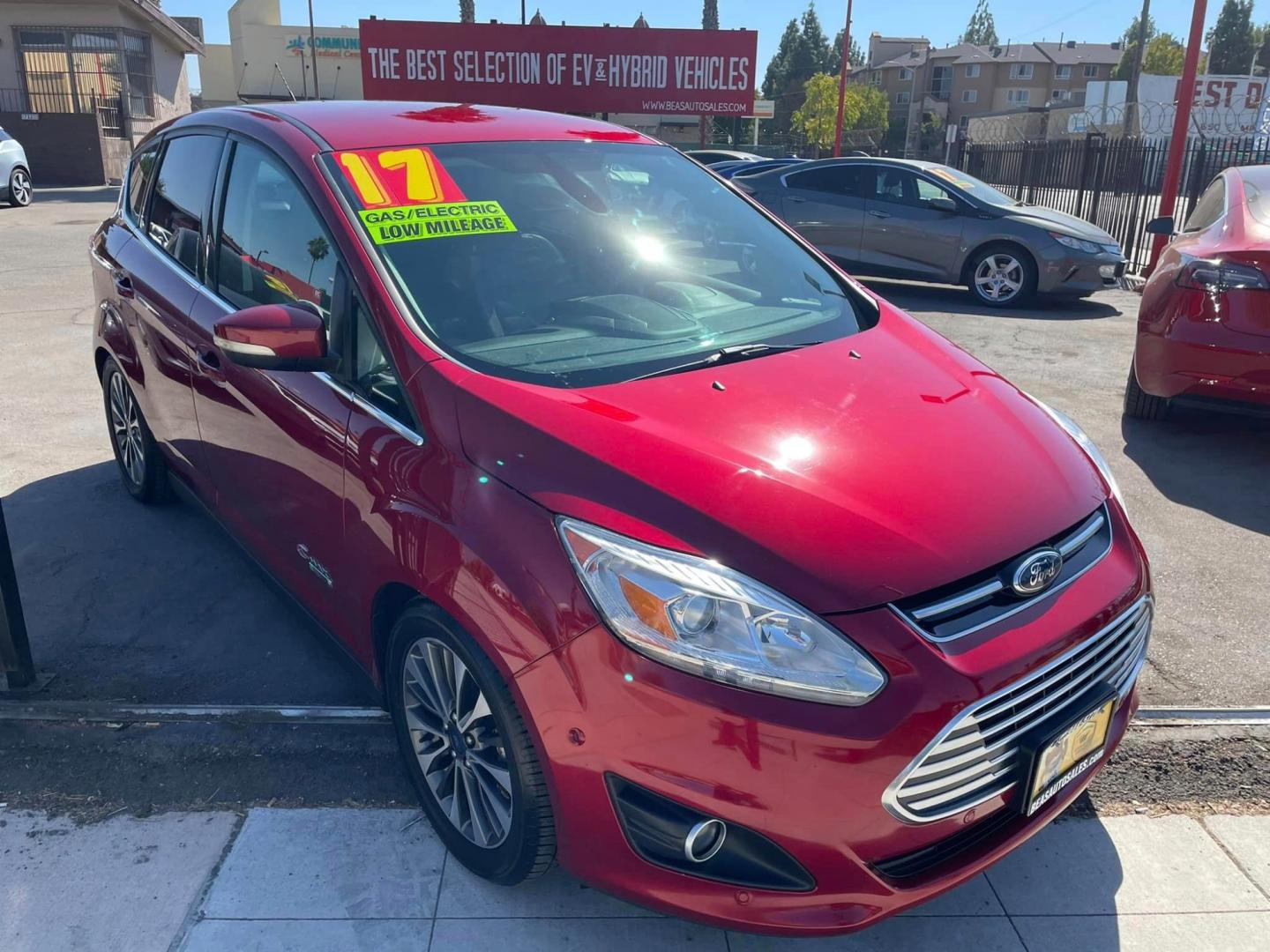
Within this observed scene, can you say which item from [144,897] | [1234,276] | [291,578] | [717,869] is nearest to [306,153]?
[291,578]

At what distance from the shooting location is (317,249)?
9.45ft

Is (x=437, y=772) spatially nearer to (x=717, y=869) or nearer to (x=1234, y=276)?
(x=717, y=869)

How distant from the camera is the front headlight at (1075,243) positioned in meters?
9.93

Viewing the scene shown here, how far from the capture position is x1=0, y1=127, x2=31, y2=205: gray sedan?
63.7ft

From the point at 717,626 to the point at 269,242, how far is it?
2052 millimetres

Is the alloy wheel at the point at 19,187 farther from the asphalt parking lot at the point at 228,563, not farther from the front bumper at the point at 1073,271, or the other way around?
the front bumper at the point at 1073,271

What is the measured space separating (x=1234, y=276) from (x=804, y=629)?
14.1 ft

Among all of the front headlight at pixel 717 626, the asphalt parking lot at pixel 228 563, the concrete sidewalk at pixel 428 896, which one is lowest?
the concrete sidewalk at pixel 428 896

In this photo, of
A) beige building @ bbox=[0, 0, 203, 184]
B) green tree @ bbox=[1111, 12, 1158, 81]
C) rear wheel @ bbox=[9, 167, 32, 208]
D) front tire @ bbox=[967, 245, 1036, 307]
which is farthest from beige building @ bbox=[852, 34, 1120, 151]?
front tire @ bbox=[967, 245, 1036, 307]

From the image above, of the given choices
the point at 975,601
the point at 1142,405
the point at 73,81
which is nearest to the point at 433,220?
the point at 975,601

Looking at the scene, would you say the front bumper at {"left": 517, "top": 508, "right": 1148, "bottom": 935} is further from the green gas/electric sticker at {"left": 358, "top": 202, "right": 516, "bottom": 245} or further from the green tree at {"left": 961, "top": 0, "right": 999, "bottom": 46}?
the green tree at {"left": 961, "top": 0, "right": 999, "bottom": 46}

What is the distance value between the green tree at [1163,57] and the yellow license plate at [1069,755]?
96.3m

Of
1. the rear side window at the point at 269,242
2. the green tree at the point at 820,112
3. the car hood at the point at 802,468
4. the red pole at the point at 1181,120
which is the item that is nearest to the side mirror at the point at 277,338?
the rear side window at the point at 269,242

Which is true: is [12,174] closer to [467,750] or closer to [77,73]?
[77,73]
